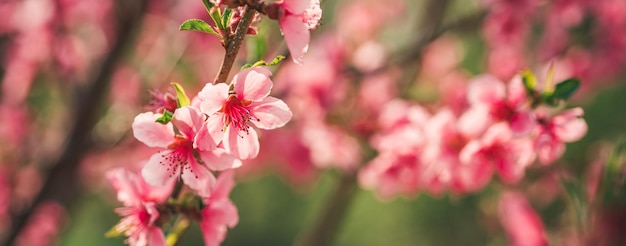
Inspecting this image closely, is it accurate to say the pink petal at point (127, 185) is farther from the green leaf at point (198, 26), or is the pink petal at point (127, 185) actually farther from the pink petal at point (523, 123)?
the pink petal at point (523, 123)

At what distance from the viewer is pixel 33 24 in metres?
1.45

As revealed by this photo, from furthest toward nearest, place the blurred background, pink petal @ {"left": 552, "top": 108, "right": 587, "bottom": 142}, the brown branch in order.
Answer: the brown branch < the blurred background < pink petal @ {"left": 552, "top": 108, "right": 587, "bottom": 142}

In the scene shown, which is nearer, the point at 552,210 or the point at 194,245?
the point at 552,210

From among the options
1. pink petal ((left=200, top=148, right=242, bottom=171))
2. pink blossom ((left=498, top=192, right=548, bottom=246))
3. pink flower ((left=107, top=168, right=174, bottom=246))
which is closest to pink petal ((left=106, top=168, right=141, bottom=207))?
pink flower ((left=107, top=168, right=174, bottom=246))

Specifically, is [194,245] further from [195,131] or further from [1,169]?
[195,131]

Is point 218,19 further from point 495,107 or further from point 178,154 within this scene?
point 495,107

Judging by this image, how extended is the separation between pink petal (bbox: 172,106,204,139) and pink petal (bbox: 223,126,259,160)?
0.03 m

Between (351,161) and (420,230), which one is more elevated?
(351,161)

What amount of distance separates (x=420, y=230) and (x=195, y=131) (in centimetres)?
435

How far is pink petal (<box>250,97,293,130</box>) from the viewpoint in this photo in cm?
60

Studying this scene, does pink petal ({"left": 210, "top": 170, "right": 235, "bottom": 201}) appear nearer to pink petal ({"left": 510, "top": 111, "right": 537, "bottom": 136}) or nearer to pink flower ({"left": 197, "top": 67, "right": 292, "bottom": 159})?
pink flower ({"left": 197, "top": 67, "right": 292, "bottom": 159})

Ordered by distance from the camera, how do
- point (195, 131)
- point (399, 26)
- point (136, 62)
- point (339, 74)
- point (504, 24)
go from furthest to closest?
point (399, 26) < point (136, 62) < point (339, 74) < point (504, 24) < point (195, 131)

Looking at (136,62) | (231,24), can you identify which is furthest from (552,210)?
(231,24)

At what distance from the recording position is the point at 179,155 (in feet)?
2.04
